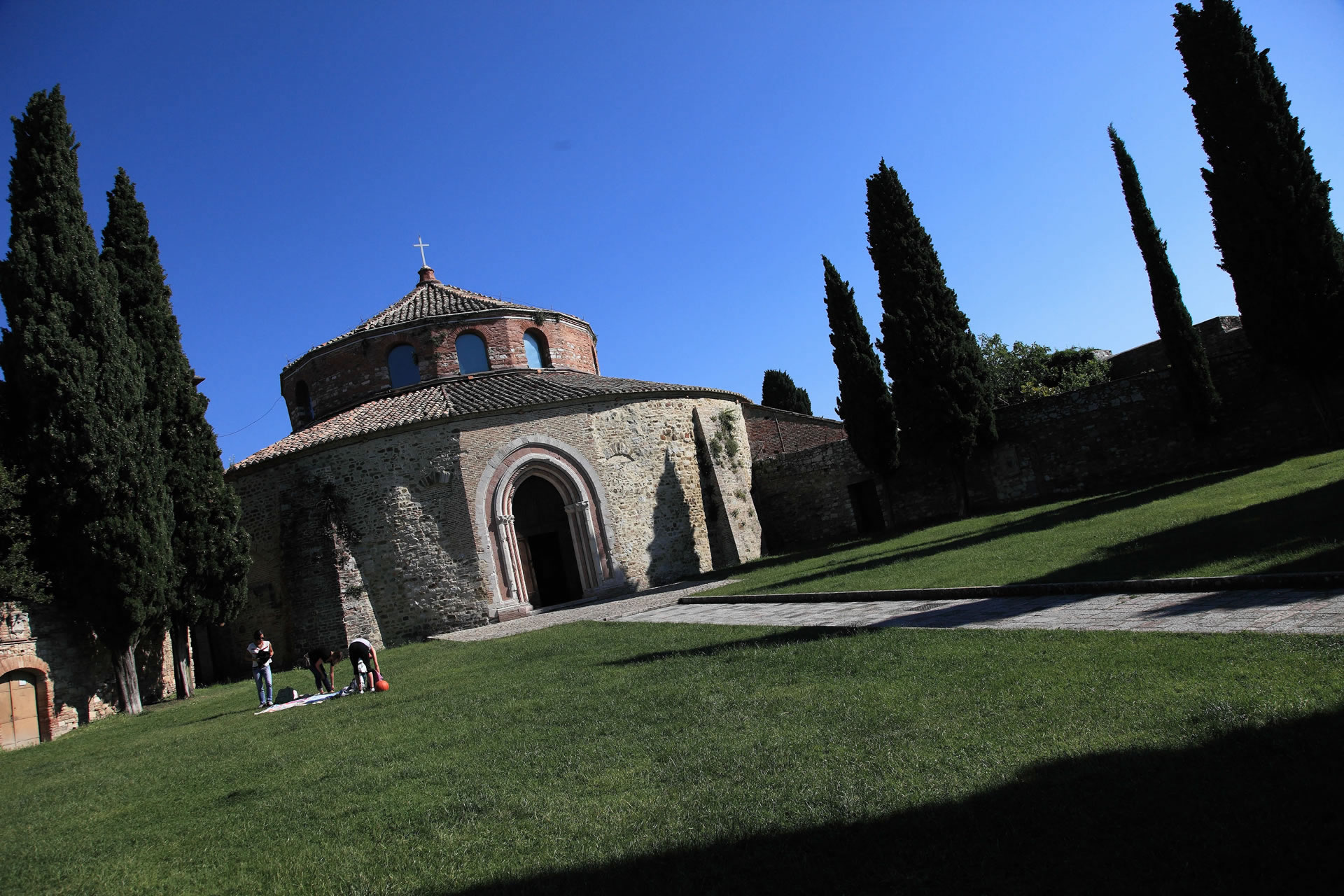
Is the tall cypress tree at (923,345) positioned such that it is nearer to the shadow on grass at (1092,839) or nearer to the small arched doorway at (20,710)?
the shadow on grass at (1092,839)

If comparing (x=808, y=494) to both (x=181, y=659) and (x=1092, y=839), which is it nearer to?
(x=181, y=659)

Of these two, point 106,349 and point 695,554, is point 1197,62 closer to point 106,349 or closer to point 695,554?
point 695,554

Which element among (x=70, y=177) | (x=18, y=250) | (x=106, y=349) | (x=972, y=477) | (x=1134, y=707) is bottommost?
(x=1134, y=707)

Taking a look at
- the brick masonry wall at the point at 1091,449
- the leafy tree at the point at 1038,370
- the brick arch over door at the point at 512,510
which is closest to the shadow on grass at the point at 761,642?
the brick arch over door at the point at 512,510

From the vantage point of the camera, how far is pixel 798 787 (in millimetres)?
4184

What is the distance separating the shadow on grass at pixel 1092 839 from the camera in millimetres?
2729

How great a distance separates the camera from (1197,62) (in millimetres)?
17141

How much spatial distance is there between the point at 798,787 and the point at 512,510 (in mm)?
18082

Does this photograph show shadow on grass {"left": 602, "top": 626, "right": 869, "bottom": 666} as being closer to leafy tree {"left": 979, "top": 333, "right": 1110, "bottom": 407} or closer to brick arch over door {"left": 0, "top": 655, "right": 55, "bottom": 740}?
brick arch over door {"left": 0, "top": 655, "right": 55, "bottom": 740}

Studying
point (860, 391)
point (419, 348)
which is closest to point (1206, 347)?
point (860, 391)

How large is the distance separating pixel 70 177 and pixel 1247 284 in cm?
2515

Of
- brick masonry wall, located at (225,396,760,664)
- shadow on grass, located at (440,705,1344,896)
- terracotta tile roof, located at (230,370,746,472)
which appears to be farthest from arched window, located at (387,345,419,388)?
shadow on grass, located at (440,705,1344,896)

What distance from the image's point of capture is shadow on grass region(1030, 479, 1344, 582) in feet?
25.3

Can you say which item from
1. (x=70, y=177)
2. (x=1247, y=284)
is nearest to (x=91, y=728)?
(x=70, y=177)
